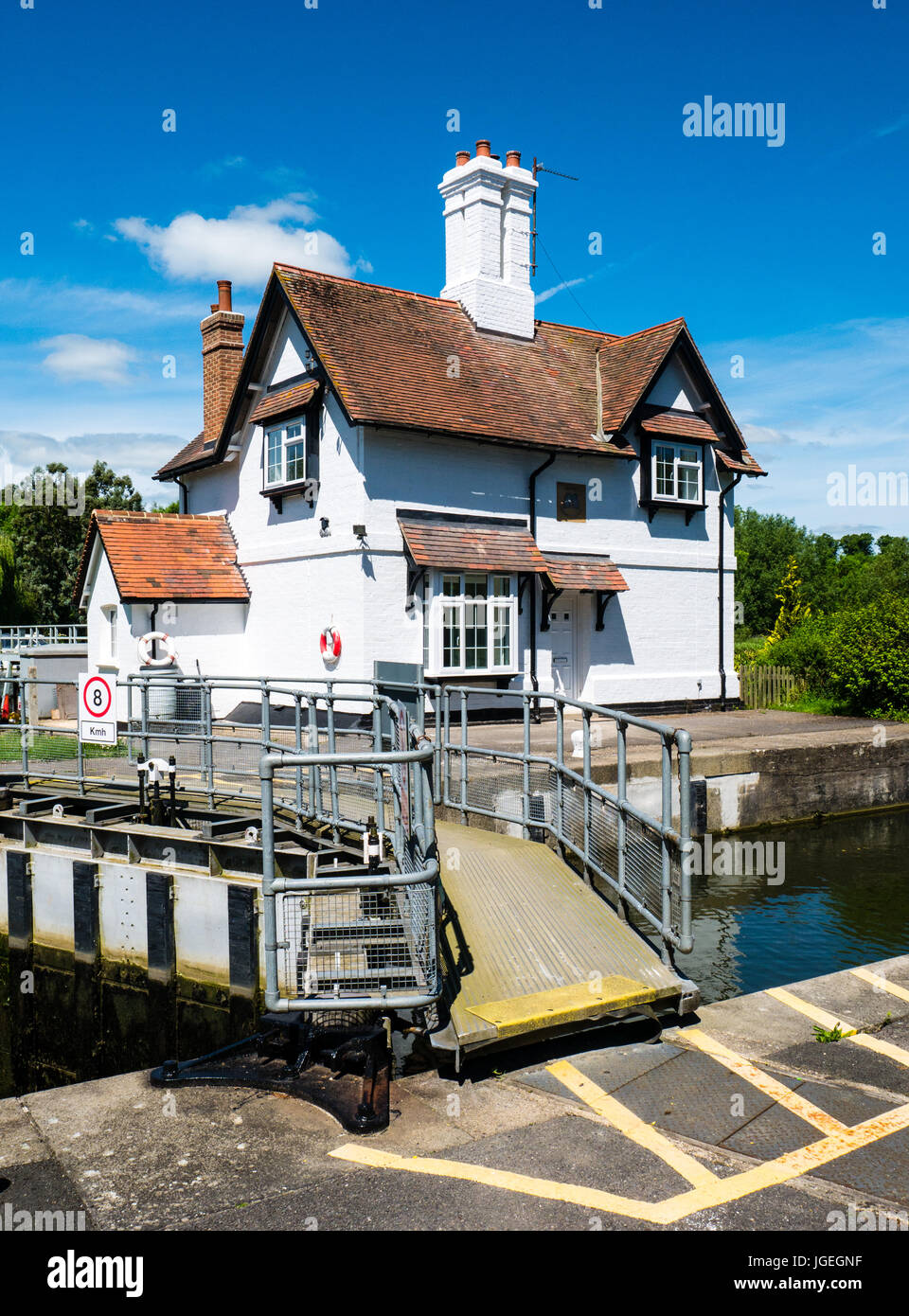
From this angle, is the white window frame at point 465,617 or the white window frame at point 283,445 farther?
the white window frame at point 283,445

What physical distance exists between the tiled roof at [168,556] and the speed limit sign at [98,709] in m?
8.38

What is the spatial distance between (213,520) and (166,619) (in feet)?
11.0

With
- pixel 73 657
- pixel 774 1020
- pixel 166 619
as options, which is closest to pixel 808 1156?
pixel 774 1020

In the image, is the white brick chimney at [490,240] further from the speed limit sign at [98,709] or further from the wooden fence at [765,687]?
the speed limit sign at [98,709]

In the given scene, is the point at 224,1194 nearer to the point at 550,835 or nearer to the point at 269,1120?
the point at 269,1120

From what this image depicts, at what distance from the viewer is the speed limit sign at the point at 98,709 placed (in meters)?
11.7

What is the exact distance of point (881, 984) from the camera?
22.8 ft

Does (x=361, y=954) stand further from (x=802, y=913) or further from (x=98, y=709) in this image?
(x=802, y=913)

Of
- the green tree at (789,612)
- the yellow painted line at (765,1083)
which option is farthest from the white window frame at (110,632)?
the green tree at (789,612)

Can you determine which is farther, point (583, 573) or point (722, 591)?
point (722, 591)

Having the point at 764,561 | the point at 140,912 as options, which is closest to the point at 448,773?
the point at 140,912

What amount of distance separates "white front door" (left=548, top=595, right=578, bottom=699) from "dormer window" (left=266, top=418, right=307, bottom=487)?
597 cm

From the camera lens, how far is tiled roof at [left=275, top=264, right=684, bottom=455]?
745 inches

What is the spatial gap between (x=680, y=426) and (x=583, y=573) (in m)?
4.48
